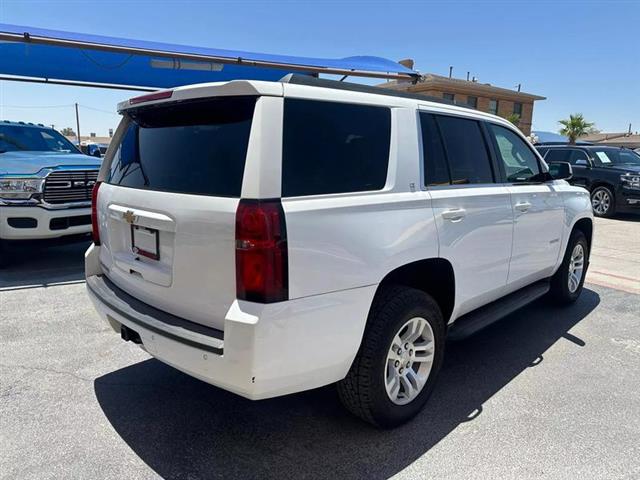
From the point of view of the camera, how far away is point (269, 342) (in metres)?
2.10

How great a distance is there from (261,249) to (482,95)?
3933cm

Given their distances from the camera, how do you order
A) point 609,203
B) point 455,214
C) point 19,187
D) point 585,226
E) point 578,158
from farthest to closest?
point 578,158, point 609,203, point 19,187, point 585,226, point 455,214

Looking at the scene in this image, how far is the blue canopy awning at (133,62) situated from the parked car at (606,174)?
6.28 meters

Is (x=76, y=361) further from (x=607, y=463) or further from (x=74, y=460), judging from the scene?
(x=607, y=463)

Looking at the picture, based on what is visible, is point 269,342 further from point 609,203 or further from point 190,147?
point 609,203

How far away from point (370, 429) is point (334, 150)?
5.51ft

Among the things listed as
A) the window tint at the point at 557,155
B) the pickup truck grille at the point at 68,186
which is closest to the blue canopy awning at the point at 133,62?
the pickup truck grille at the point at 68,186

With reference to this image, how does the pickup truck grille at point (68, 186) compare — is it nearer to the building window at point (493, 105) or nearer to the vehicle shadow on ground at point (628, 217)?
the vehicle shadow on ground at point (628, 217)

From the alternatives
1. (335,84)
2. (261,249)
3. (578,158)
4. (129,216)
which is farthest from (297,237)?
(578,158)

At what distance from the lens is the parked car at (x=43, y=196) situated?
5.89 meters

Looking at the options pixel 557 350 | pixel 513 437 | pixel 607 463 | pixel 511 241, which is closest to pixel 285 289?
pixel 513 437

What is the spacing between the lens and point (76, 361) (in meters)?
3.69

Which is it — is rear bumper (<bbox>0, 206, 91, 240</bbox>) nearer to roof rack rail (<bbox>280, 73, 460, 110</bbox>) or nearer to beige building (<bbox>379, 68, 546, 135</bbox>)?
roof rack rail (<bbox>280, 73, 460, 110</bbox>)

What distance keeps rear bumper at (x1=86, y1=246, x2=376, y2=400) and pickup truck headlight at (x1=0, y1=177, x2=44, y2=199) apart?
4357mm
